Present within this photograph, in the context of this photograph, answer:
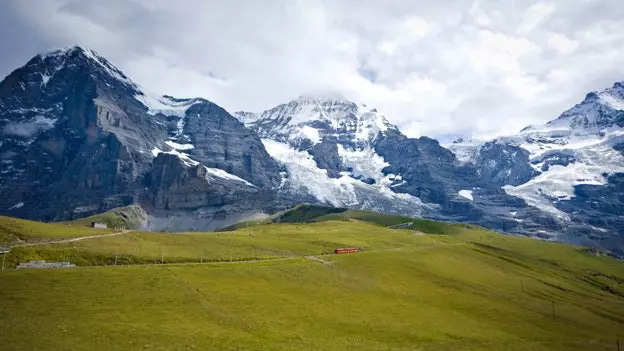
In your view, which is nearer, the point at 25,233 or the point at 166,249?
the point at 25,233

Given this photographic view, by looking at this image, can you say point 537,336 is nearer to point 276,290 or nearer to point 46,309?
point 276,290

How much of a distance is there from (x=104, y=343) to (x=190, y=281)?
27813 millimetres

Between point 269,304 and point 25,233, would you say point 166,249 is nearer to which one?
point 25,233

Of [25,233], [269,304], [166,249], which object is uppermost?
[25,233]

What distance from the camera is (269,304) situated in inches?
2872

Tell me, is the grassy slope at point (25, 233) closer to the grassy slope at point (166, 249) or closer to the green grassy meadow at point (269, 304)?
the grassy slope at point (166, 249)

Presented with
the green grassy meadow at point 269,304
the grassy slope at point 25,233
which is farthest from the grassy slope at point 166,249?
the grassy slope at point 25,233

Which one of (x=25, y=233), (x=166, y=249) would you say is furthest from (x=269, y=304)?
(x=25, y=233)

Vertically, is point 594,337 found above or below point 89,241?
below

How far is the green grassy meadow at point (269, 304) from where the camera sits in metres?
55.6

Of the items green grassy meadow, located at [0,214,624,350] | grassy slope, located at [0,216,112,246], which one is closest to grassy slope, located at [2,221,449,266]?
green grassy meadow, located at [0,214,624,350]

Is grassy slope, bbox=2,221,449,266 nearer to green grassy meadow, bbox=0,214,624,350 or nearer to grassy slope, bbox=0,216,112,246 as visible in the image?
green grassy meadow, bbox=0,214,624,350

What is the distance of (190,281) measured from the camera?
255 ft

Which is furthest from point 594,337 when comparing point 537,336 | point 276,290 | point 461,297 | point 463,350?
point 276,290
